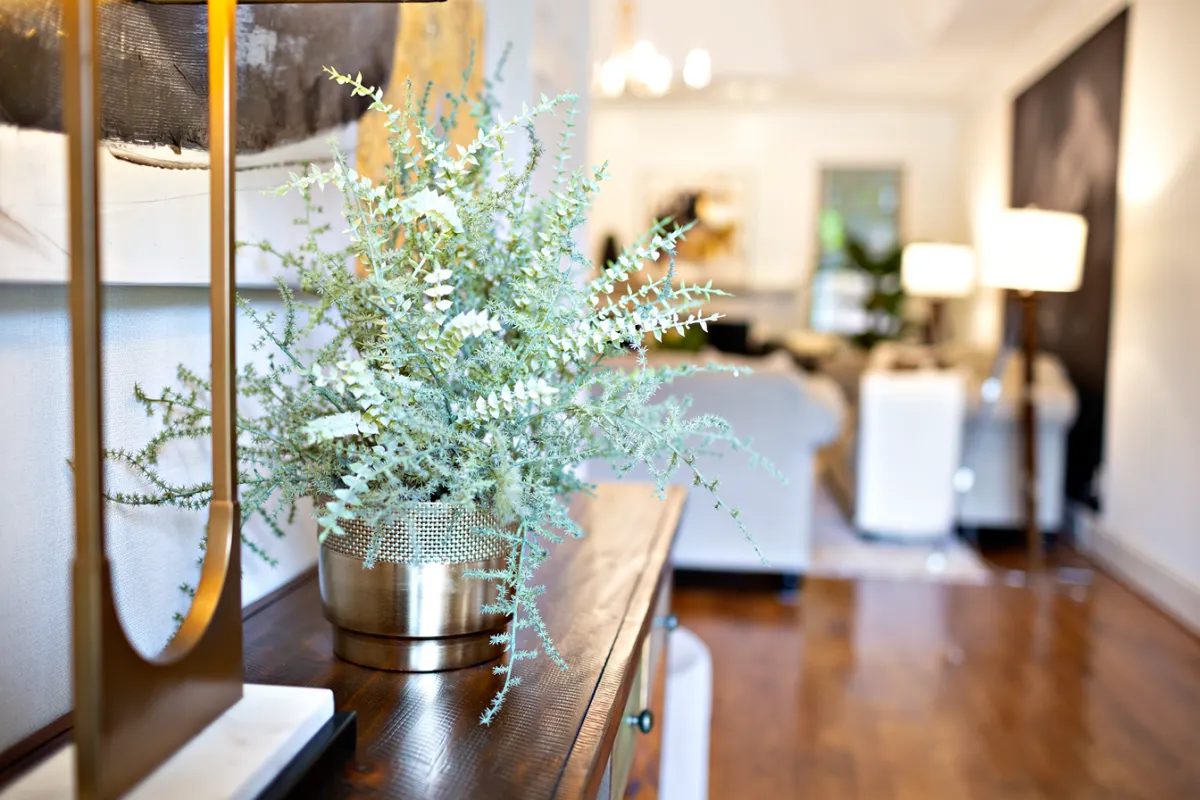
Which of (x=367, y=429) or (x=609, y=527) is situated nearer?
(x=367, y=429)

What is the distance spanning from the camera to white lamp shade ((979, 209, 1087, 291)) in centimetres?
420

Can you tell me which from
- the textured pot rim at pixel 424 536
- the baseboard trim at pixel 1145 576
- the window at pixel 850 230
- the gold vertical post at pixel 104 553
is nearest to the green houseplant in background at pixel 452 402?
the textured pot rim at pixel 424 536

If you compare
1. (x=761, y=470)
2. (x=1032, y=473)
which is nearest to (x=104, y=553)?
(x=761, y=470)

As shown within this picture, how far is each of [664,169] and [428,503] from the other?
928cm

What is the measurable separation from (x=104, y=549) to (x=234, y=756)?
0.18m

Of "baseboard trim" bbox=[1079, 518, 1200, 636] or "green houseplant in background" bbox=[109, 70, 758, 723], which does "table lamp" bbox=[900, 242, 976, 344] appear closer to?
"baseboard trim" bbox=[1079, 518, 1200, 636]

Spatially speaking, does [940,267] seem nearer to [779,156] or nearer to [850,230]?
[850,230]

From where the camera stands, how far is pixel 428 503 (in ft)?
2.82

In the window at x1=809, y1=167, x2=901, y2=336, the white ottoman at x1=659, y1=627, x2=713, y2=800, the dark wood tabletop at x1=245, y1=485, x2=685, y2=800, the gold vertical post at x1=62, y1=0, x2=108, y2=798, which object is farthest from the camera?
the window at x1=809, y1=167, x2=901, y2=336

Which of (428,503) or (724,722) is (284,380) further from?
(724,722)

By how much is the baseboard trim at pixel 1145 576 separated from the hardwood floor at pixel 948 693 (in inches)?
3.0

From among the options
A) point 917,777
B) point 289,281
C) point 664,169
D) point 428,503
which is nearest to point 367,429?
point 428,503

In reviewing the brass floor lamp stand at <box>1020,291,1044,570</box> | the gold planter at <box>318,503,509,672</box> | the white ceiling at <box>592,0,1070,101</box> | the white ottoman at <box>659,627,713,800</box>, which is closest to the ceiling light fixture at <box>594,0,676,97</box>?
the white ceiling at <box>592,0,1070,101</box>

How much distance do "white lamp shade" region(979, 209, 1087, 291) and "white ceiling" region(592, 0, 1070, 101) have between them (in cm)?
263
